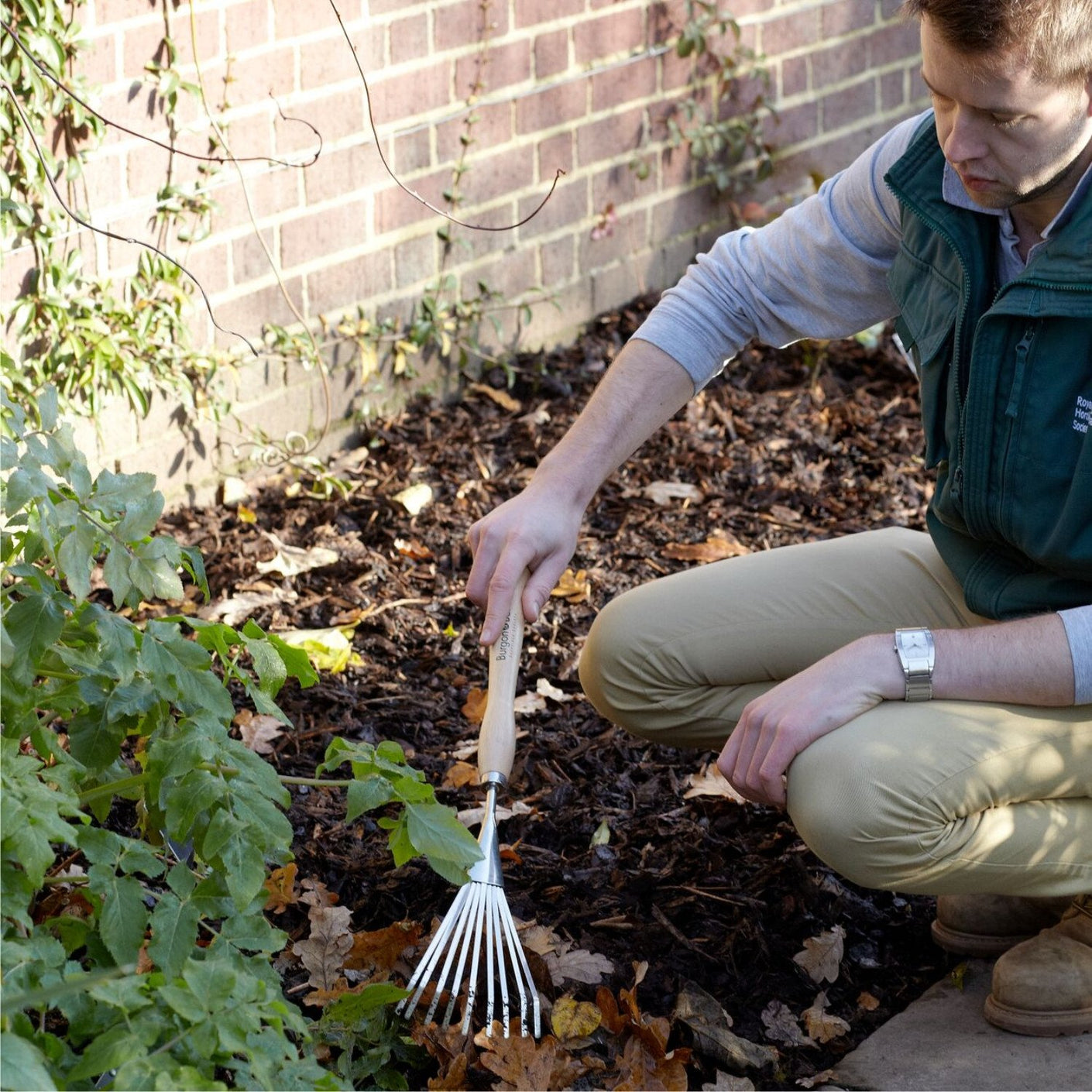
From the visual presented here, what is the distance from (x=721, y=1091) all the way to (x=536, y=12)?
10.8ft

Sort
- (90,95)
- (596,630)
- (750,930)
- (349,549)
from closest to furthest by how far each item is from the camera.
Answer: (750,930)
(596,630)
(90,95)
(349,549)

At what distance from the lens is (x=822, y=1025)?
7.27 ft

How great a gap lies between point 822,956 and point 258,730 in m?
1.16

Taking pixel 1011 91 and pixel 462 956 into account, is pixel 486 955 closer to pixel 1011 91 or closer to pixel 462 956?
pixel 462 956

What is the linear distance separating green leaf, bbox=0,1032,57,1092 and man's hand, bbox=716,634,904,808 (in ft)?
3.82

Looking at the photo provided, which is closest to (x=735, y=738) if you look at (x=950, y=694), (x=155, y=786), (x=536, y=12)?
(x=950, y=694)

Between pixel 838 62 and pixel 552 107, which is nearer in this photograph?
pixel 552 107

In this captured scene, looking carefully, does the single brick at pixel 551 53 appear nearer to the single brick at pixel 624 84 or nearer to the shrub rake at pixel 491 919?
the single brick at pixel 624 84

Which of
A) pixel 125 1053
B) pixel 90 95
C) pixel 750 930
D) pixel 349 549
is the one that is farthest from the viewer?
pixel 349 549

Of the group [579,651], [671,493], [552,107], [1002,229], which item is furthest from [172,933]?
[552,107]

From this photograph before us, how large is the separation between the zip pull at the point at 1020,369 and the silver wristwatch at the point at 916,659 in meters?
0.35

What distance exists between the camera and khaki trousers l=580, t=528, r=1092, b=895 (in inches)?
82.1

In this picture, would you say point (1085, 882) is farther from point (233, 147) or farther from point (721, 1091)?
point (233, 147)

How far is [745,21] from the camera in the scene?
5.05 m
